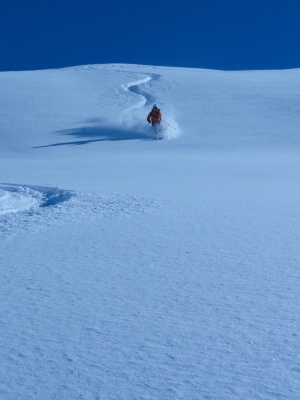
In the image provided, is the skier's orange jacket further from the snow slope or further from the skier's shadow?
the snow slope

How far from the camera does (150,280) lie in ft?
12.4

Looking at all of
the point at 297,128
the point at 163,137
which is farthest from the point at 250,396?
the point at 297,128

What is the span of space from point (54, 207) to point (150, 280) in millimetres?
2842

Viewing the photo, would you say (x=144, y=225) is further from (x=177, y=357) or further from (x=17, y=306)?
(x=177, y=357)

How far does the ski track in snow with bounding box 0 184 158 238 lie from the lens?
5.64 metres

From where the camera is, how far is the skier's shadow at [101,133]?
16312mm

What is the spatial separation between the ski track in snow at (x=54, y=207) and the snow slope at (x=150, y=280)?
0.02 metres

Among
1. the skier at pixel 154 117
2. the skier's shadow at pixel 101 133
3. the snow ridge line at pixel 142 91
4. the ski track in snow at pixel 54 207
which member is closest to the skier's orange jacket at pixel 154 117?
the skier at pixel 154 117

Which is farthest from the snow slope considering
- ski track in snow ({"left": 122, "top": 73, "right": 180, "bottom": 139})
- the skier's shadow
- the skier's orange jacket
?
ski track in snow ({"left": 122, "top": 73, "right": 180, "bottom": 139})

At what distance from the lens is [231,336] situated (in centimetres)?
285

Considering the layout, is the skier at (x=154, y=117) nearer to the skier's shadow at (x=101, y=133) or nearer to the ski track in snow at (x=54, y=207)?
the skier's shadow at (x=101, y=133)

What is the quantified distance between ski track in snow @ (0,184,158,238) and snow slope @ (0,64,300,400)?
2 centimetres

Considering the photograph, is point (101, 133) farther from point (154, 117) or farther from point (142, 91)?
point (142, 91)

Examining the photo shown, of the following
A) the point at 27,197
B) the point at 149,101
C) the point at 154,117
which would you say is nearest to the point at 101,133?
the point at 154,117
